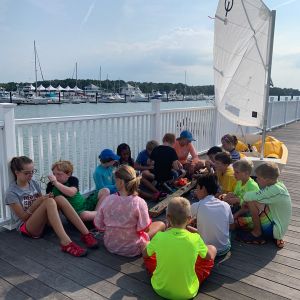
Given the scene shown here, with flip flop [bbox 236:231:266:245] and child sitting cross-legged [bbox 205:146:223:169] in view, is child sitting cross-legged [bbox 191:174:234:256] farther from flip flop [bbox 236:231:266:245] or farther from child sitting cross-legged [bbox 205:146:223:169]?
child sitting cross-legged [bbox 205:146:223:169]

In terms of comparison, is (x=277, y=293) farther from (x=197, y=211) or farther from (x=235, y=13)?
(x=235, y=13)

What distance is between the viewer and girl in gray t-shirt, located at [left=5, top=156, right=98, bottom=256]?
3281 mm

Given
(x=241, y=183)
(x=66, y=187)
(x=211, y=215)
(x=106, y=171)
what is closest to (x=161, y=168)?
(x=106, y=171)

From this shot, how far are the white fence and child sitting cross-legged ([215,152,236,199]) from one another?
183cm

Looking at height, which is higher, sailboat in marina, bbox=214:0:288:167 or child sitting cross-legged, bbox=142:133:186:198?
sailboat in marina, bbox=214:0:288:167

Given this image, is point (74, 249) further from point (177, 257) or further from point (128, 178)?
point (177, 257)

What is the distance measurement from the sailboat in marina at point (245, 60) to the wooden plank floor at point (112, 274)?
259 cm

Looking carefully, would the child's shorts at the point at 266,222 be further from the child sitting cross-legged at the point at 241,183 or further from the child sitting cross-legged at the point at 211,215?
the child sitting cross-legged at the point at 211,215

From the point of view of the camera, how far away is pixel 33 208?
348 cm

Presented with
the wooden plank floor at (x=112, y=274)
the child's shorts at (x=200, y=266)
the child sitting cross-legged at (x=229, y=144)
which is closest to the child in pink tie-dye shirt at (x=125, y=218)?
the wooden plank floor at (x=112, y=274)

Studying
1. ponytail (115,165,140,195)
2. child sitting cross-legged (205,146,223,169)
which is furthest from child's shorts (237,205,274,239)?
child sitting cross-legged (205,146,223,169)

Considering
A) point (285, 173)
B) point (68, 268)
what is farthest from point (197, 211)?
point (285, 173)

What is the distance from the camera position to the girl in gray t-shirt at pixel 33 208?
3.28 meters

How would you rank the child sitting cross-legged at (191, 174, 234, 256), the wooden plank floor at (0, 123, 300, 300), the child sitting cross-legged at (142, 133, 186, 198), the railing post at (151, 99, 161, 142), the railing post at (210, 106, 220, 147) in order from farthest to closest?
the railing post at (210, 106, 220, 147), the railing post at (151, 99, 161, 142), the child sitting cross-legged at (142, 133, 186, 198), the child sitting cross-legged at (191, 174, 234, 256), the wooden plank floor at (0, 123, 300, 300)
